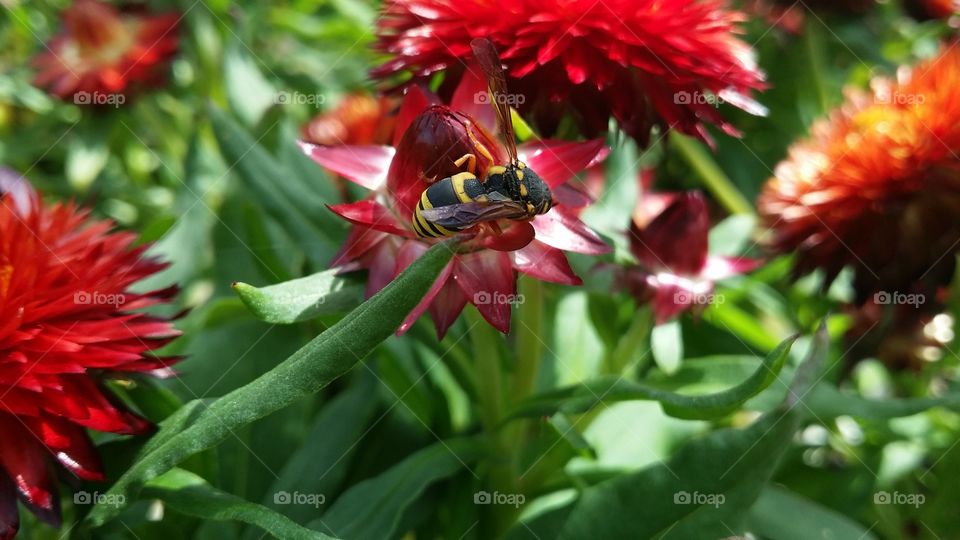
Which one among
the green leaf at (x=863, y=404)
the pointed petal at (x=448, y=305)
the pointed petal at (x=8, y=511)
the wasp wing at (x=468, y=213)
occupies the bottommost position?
the pointed petal at (x=8, y=511)

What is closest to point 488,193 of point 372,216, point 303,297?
point 372,216

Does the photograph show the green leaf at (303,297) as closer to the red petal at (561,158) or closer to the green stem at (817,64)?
the red petal at (561,158)

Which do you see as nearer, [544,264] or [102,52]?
[544,264]

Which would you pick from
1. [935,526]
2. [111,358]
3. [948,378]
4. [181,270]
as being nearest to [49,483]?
[111,358]

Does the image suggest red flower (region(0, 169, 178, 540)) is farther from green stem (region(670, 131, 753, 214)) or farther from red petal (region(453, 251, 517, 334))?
green stem (region(670, 131, 753, 214))

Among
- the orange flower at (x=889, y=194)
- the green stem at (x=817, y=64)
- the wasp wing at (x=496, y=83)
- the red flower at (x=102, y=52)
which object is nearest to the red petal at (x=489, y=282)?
the wasp wing at (x=496, y=83)

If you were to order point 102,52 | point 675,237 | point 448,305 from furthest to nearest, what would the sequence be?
1. point 102,52
2. point 675,237
3. point 448,305

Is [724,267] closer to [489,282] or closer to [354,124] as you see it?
[489,282]
